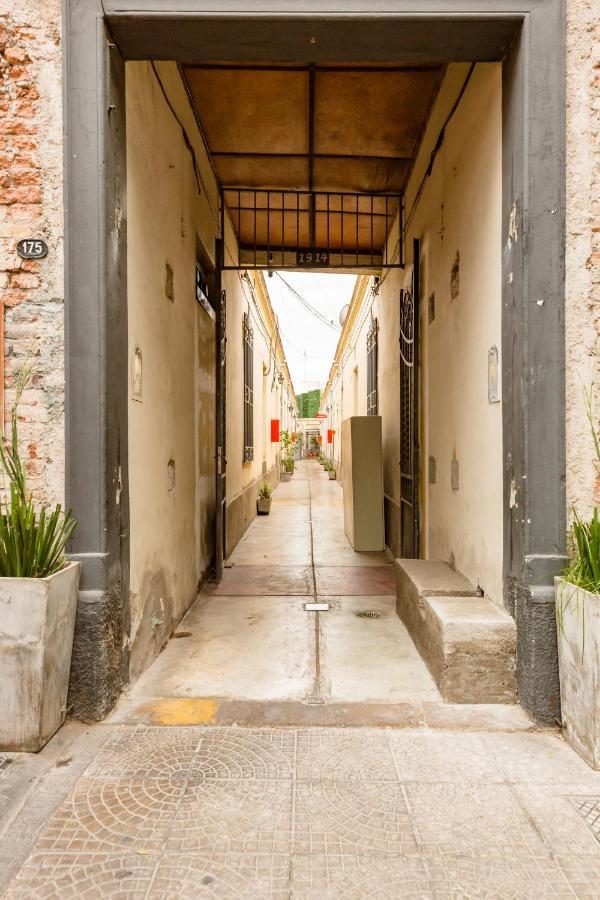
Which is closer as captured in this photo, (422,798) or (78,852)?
(78,852)

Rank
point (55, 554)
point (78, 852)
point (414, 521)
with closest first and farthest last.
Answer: point (78, 852) → point (55, 554) → point (414, 521)

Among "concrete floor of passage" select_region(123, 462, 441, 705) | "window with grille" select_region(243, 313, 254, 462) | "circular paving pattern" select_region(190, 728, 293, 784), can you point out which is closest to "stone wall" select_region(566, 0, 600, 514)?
"concrete floor of passage" select_region(123, 462, 441, 705)

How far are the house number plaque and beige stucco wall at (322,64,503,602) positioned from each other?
214 centimetres

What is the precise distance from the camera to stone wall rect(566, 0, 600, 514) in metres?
2.37

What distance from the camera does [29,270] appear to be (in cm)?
239

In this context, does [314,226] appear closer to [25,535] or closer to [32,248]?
[32,248]

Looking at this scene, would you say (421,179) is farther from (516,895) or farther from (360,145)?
(516,895)

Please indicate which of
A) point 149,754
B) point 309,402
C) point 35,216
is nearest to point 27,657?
point 149,754

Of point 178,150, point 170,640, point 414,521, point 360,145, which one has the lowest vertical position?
point 170,640

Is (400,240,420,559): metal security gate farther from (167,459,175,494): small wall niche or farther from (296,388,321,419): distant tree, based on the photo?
(296,388,321,419): distant tree

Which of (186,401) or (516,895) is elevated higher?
(186,401)

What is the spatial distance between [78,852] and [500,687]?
1786 millimetres

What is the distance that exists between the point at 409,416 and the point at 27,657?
397 cm

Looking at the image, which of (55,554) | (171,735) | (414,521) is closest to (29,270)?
(55,554)
